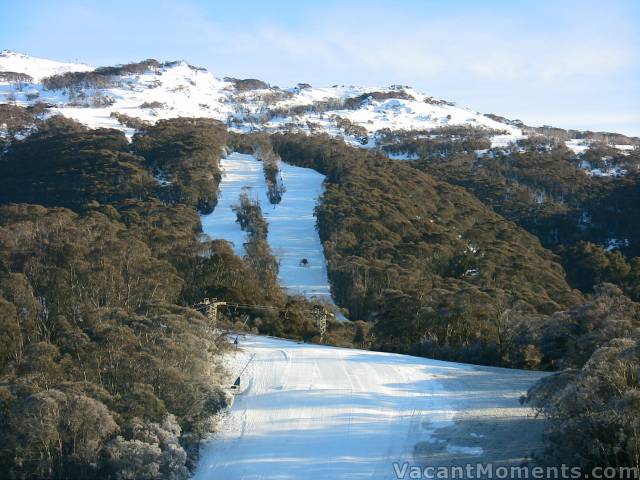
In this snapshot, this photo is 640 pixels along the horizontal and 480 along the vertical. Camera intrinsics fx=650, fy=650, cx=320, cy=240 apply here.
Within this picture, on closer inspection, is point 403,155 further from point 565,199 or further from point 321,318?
point 321,318

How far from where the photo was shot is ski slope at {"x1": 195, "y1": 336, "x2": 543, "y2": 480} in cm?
1148

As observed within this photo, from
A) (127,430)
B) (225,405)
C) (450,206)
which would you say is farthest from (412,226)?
(127,430)

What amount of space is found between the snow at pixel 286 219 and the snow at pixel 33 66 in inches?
3921

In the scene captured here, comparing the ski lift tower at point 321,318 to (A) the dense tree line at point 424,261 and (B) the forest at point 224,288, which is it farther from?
(A) the dense tree line at point 424,261

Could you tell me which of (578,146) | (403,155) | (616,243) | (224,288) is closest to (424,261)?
(224,288)

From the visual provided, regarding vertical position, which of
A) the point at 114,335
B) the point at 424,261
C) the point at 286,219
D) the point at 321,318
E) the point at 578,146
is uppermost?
the point at 578,146

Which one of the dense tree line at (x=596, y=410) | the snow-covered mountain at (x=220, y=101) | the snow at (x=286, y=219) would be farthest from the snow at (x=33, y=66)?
the dense tree line at (x=596, y=410)

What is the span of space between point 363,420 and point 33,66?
16679 cm

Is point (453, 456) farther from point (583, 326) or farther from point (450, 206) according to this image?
point (450, 206)

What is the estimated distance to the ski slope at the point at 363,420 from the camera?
11.5 meters

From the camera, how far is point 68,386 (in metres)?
11.4

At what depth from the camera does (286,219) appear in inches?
2053

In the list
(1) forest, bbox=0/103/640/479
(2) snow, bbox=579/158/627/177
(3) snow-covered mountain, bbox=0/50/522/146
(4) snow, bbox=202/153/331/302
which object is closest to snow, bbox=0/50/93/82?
(3) snow-covered mountain, bbox=0/50/522/146

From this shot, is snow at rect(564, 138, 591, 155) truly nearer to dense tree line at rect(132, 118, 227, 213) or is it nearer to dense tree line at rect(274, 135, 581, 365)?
dense tree line at rect(274, 135, 581, 365)
